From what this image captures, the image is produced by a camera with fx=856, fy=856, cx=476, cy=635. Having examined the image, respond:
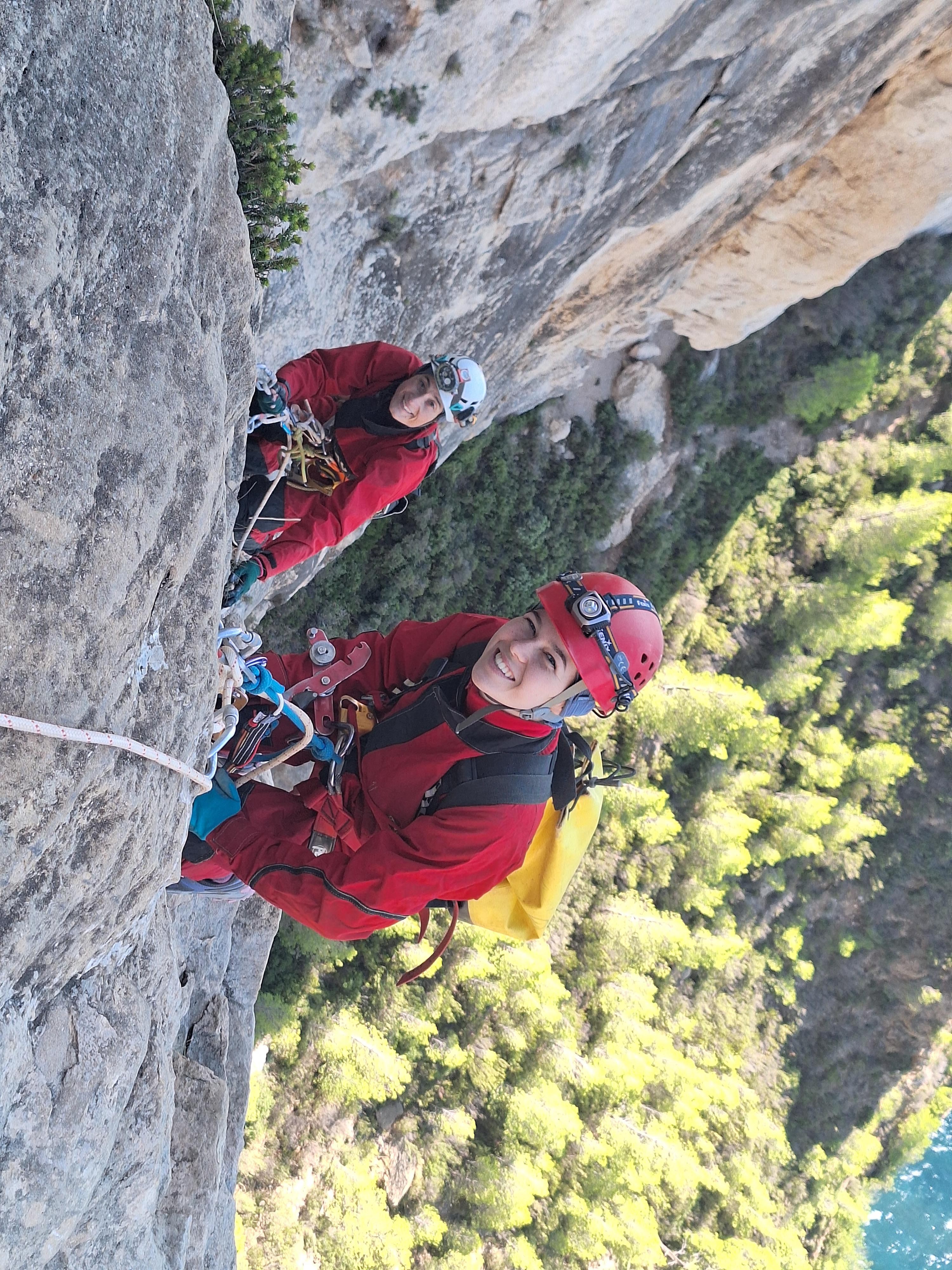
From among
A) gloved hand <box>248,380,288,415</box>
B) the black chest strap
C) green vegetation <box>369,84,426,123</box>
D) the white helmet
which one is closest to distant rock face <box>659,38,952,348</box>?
green vegetation <box>369,84,426,123</box>

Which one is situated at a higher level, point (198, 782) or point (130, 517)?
point (130, 517)

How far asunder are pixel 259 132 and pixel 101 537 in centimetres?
182

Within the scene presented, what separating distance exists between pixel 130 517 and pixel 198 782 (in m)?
0.88

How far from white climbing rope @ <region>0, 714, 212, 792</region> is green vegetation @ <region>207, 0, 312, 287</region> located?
1.62 metres

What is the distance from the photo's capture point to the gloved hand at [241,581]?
334 cm

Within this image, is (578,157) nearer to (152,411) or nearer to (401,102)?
(401,102)

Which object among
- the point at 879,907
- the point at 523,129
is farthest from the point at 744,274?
the point at 879,907

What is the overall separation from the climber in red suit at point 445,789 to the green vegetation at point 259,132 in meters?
1.65

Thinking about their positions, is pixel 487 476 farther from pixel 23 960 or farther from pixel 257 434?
pixel 23 960

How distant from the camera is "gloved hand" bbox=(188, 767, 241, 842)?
10.3ft

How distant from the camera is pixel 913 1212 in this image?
24.1m

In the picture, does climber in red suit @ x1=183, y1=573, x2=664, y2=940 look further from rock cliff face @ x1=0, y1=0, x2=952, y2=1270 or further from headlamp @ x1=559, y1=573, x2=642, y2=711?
rock cliff face @ x1=0, y1=0, x2=952, y2=1270

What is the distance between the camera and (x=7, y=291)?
1.50 metres

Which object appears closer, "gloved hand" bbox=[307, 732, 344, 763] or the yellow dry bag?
"gloved hand" bbox=[307, 732, 344, 763]
